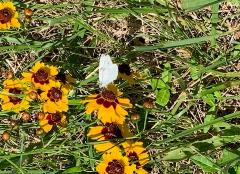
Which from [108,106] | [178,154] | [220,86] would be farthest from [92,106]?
[220,86]

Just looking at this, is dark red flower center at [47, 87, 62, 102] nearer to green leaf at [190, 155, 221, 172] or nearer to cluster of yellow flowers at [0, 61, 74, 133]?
cluster of yellow flowers at [0, 61, 74, 133]

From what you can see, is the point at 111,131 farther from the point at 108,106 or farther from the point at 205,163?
the point at 205,163

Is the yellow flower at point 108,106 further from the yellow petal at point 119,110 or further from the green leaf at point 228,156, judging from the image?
the green leaf at point 228,156

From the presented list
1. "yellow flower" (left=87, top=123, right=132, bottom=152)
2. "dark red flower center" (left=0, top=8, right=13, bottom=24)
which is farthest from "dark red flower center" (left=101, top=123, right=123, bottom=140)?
"dark red flower center" (left=0, top=8, right=13, bottom=24)

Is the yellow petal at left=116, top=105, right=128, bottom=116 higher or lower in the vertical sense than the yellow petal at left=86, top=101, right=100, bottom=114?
lower

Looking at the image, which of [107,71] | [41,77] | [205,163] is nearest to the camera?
[107,71]

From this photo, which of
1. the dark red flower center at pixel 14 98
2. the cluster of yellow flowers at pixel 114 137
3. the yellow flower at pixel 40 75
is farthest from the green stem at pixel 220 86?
the dark red flower center at pixel 14 98
